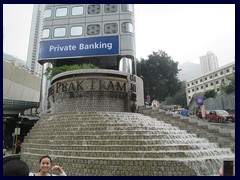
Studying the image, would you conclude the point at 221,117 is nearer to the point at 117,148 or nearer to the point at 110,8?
the point at 117,148

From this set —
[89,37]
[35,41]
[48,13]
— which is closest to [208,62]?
[35,41]

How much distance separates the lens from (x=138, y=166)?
23.3 feet

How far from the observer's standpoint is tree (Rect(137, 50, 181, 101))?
2883cm

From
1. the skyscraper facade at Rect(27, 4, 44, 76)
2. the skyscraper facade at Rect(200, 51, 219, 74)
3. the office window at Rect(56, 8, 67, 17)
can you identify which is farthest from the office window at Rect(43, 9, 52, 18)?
the skyscraper facade at Rect(200, 51, 219, 74)

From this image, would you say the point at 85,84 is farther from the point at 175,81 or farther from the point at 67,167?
the point at 175,81

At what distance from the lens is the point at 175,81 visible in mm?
29438

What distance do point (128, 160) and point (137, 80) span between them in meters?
10.7

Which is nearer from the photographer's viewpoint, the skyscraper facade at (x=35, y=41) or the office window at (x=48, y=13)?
the office window at (x=48, y=13)

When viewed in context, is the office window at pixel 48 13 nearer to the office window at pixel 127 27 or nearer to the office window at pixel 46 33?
the office window at pixel 46 33

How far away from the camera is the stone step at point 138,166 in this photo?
696 cm

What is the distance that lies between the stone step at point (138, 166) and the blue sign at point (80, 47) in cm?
1580

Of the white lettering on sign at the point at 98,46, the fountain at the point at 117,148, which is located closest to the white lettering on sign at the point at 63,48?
the white lettering on sign at the point at 98,46

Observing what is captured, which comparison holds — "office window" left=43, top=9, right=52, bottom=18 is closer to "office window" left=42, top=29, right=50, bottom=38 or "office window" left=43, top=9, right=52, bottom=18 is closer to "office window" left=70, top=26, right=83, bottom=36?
"office window" left=42, top=29, right=50, bottom=38

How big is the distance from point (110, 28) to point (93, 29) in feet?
6.10
